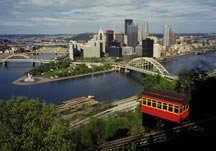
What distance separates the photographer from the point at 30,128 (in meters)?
5.52

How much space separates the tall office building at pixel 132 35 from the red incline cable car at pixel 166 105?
76710 millimetres

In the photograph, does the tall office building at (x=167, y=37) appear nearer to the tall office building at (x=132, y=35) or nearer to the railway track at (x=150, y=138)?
the tall office building at (x=132, y=35)

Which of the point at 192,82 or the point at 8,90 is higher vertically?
the point at 192,82

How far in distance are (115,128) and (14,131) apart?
6999mm

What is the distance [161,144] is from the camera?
8961 mm

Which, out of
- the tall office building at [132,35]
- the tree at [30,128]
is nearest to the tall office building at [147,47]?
the tall office building at [132,35]

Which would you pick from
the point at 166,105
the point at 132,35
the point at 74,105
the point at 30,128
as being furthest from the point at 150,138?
the point at 132,35

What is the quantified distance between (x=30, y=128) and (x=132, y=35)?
85844 millimetres

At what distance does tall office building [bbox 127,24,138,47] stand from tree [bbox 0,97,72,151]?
82.2 meters

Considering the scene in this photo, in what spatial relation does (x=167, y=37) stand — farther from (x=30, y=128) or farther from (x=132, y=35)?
(x=30, y=128)

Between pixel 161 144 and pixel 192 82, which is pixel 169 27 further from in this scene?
pixel 161 144

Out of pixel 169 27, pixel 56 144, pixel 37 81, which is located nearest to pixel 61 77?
pixel 37 81

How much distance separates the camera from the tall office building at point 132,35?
8781cm

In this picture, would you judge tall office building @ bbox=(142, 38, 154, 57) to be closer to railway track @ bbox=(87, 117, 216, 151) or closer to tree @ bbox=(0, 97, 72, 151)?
railway track @ bbox=(87, 117, 216, 151)
